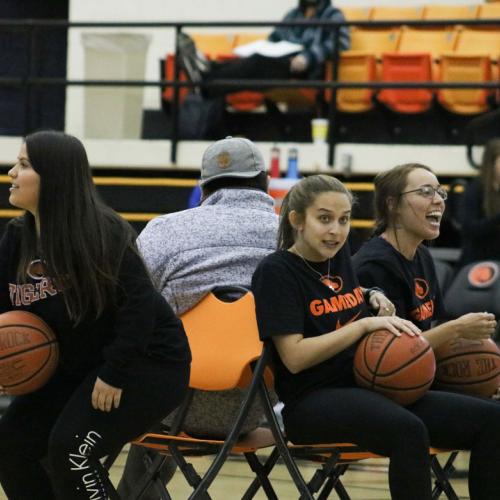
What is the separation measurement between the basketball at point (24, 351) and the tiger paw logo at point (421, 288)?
48.9 inches

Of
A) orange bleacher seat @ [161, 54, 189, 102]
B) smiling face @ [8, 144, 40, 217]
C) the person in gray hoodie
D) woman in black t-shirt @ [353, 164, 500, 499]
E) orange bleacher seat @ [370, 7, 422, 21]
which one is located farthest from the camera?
orange bleacher seat @ [370, 7, 422, 21]

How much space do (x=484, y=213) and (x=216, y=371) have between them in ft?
10.7

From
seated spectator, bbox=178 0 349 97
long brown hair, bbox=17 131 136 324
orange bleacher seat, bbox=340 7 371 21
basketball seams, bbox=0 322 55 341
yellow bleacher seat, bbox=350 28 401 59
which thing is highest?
orange bleacher seat, bbox=340 7 371 21

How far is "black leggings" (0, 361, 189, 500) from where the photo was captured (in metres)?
3.15

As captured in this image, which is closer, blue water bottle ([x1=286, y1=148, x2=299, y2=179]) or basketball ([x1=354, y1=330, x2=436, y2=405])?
basketball ([x1=354, y1=330, x2=436, y2=405])

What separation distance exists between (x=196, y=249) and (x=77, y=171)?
2.13 ft

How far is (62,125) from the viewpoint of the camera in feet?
35.1

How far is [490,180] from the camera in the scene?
6.53 m

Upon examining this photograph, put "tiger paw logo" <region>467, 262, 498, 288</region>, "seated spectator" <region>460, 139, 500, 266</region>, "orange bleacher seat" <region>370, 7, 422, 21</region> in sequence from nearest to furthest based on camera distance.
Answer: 1. "tiger paw logo" <region>467, 262, 498, 288</region>
2. "seated spectator" <region>460, 139, 500, 266</region>
3. "orange bleacher seat" <region>370, 7, 422, 21</region>

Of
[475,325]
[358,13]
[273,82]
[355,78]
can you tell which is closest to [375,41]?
[355,78]

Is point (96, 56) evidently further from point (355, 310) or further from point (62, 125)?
point (355, 310)

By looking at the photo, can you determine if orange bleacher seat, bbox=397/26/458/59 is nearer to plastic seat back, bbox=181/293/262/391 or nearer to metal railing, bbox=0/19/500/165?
metal railing, bbox=0/19/500/165

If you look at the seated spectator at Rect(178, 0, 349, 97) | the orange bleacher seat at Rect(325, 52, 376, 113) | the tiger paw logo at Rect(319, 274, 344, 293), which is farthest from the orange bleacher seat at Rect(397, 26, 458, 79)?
the tiger paw logo at Rect(319, 274, 344, 293)

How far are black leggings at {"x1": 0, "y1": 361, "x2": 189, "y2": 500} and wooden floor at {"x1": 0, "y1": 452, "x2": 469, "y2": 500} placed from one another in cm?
156
